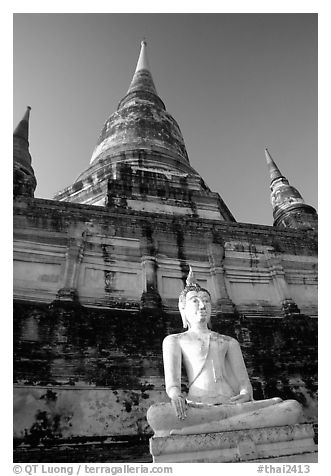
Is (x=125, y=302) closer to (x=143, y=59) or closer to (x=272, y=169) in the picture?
(x=272, y=169)

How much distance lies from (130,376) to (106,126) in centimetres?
1332

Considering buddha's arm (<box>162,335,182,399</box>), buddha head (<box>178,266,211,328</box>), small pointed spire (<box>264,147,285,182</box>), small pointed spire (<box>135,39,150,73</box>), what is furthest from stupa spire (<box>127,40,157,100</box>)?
buddha's arm (<box>162,335,182,399</box>)

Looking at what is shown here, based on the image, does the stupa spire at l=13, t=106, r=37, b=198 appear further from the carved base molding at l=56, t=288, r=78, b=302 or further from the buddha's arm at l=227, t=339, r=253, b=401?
the buddha's arm at l=227, t=339, r=253, b=401

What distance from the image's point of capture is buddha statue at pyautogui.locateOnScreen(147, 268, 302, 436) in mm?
4078

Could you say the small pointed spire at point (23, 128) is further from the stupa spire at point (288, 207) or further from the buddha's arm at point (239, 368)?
the buddha's arm at point (239, 368)

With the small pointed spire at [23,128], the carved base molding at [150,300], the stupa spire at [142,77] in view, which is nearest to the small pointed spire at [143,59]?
the stupa spire at [142,77]

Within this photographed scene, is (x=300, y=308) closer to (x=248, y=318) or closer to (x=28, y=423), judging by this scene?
(x=248, y=318)

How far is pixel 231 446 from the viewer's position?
378 centimetres

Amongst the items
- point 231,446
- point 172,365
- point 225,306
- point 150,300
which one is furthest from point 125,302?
point 231,446

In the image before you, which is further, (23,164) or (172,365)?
(23,164)

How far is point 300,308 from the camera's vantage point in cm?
983

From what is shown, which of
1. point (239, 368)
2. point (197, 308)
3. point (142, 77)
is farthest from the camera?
point (142, 77)

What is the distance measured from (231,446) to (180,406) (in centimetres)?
64
